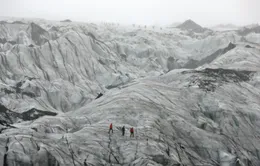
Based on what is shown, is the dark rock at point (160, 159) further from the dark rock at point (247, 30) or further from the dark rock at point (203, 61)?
the dark rock at point (247, 30)

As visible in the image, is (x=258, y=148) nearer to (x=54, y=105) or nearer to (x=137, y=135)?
(x=137, y=135)

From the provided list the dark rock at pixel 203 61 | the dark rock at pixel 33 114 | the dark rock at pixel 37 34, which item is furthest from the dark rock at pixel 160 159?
the dark rock at pixel 37 34

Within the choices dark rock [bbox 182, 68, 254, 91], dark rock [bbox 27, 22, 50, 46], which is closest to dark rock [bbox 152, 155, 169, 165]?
dark rock [bbox 182, 68, 254, 91]

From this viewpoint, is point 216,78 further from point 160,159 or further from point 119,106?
point 160,159

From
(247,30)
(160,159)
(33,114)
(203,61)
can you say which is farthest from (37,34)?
(247,30)

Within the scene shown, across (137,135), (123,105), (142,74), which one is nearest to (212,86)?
(123,105)

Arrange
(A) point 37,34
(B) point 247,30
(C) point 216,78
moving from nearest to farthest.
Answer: (C) point 216,78, (A) point 37,34, (B) point 247,30

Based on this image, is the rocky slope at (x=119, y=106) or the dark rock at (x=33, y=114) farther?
the dark rock at (x=33, y=114)

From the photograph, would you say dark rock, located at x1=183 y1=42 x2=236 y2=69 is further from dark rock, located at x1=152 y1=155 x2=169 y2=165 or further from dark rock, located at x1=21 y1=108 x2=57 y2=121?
Answer: dark rock, located at x1=152 y1=155 x2=169 y2=165
